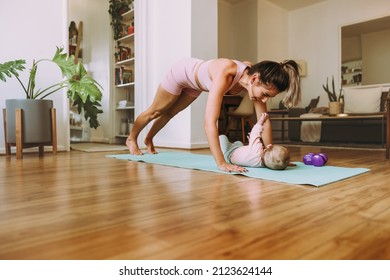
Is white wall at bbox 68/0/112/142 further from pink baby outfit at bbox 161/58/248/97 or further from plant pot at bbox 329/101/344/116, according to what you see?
plant pot at bbox 329/101/344/116

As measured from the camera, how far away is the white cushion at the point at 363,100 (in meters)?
4.51

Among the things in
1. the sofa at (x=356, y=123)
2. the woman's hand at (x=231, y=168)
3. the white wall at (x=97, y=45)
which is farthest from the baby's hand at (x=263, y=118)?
the white wall at (x=97, y=45)

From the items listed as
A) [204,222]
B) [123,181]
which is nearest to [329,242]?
[204,222]

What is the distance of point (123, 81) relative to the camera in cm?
465

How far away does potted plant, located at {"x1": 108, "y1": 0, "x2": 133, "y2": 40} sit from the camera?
14.9 ft

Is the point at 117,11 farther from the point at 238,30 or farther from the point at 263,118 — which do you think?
the point at 263,118

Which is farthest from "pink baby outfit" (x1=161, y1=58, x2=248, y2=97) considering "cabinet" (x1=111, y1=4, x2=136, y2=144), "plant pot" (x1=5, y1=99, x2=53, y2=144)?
"cabinet" (x1=111, y1=4, x2=136, y2=144)

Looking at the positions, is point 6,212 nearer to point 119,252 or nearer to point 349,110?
point 119,252

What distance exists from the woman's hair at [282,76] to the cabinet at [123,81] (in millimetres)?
3115

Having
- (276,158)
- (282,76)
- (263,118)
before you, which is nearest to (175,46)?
(263,118)

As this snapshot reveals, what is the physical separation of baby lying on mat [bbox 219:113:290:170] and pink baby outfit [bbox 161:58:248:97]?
0.33m

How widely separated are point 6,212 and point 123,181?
57 cm

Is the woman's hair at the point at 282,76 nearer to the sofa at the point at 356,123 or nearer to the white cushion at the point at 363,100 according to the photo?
the sofa at the point at 356,123

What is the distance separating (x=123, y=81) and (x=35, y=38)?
1.78 meters
